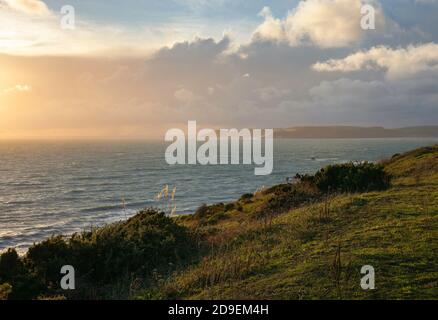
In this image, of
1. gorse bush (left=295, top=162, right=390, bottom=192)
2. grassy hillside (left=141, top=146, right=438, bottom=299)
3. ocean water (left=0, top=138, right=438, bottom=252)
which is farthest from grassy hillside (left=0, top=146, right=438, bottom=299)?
ocean water (left=0, top=138, right=438, bottom=252)

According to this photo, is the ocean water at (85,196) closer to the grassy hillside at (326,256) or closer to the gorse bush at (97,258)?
the gorse bush at (97,258)

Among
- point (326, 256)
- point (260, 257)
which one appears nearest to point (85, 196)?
point (260, 257)

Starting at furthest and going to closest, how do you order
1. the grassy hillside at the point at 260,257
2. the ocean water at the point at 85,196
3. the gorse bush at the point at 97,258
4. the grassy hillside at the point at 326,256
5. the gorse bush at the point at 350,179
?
the ocean water at the point at 85,196 < the gorse bush at the point at 350,179 < the gorse bush at the point at 97,258 < the grassy hillside at the point at 260,257 < the grassy hillside at the point at 326,256

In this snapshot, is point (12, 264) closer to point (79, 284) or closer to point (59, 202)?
point (79, 284)

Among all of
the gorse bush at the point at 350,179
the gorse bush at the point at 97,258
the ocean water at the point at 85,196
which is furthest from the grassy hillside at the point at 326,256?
the ocean water at the point at 85,196

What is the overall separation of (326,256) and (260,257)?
1.84 meters

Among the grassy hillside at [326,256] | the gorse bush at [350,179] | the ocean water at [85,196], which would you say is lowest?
the ocean water at [85,196]

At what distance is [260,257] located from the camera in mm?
11781

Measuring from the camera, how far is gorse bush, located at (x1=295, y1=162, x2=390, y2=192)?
2283 centimetres

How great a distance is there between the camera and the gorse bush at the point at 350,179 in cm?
2283

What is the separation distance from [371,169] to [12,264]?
61.1 ft

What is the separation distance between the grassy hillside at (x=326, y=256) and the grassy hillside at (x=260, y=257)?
25 millimetres

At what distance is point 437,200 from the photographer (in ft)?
56.3

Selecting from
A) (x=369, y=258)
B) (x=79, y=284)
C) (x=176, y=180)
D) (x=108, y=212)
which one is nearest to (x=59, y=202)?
(x=108, y=212)
